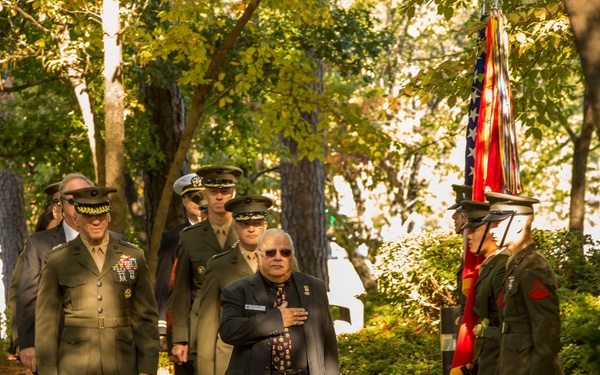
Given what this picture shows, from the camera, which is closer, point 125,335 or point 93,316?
point 93,316

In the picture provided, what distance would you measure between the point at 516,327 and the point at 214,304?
3.01 m

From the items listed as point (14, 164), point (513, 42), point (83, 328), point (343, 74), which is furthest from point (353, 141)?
point (83, 328)

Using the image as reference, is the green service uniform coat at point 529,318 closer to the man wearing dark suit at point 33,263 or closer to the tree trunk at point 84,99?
the man wearing dark suit at point 33,263

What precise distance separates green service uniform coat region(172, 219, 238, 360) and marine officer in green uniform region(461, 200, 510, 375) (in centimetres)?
291

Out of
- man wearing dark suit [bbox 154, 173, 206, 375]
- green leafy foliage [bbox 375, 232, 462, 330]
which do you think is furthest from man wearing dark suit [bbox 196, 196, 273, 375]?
green leafy foliage [bbox 375, 232, 462, 330]

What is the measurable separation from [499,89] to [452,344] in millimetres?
2221

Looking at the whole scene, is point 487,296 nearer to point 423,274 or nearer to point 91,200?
point 91,200

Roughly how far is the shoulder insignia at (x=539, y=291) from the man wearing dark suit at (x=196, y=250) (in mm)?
3696

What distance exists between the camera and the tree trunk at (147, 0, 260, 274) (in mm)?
15031

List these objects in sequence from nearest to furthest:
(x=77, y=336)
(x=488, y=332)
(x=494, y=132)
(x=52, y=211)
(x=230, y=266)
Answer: (x=488, y=332), (x=77, y=336), (x=230, y=266), (x=494, y=132), (x=52, y=211)

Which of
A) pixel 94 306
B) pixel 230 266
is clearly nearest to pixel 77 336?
pixel 94 306

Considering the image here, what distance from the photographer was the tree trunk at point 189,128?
49.3 ft

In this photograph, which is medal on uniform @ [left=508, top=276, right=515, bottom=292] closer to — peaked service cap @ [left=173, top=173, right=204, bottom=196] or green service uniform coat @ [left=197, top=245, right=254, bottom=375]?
green service uniform coat @ [left=197, top=245, right=254, bottom=375]

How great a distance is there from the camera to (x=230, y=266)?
9.43 metres
